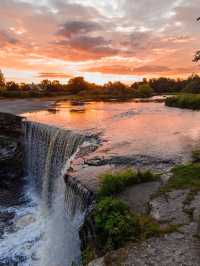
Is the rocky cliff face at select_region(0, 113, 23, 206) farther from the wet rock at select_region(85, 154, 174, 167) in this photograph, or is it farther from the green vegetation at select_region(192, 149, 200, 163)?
the green vegetation at select_region(192, 149, 200, 163)

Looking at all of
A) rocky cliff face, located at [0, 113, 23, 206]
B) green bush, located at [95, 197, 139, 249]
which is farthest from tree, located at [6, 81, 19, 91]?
green bush, located at [95, 197, 139, 249]

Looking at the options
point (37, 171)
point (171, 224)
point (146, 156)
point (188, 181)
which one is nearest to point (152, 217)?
point (171, 224)

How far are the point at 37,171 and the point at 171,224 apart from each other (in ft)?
36.6

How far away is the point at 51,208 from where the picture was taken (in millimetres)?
11156

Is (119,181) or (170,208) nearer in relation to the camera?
(170,208)

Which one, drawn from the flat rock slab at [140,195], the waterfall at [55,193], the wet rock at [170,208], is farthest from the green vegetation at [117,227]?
the waterfall at [55,193]

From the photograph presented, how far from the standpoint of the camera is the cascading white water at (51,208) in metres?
7.91

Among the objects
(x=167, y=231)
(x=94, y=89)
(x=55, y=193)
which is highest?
(x=94, y=89)

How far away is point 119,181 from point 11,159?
1100 cm

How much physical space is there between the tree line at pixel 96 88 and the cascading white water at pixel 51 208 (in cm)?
3206

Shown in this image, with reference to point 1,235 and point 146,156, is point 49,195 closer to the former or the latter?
point 1,235

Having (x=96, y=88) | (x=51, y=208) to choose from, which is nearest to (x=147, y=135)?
(x=51, y=208)

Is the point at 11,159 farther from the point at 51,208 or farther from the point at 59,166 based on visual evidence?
the point at 51,208

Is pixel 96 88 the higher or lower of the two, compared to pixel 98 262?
higher
